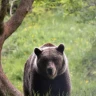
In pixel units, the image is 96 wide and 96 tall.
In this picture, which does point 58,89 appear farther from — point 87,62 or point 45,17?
point 45,17

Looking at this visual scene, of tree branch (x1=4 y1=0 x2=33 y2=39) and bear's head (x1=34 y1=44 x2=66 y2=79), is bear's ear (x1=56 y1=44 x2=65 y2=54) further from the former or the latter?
tree branch (x1=4 y1=0 x2=33 y2=39)

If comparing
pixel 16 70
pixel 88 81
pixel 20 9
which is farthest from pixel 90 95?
pixel 16 70

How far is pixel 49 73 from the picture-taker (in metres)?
6.49

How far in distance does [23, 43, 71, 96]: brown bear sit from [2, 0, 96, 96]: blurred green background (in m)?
0.34

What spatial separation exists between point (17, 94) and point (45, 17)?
9.26 m

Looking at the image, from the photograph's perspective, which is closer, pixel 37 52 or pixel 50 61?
pixel 50 61

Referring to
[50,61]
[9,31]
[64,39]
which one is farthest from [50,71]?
[64,39]

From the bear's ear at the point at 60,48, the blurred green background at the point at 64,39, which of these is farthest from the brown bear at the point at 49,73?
the blurred green background at the point at 64,39

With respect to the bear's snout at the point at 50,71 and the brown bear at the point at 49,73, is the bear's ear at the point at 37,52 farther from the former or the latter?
the bear's snout at the point at 50,71

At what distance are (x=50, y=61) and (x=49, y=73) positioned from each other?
214mm

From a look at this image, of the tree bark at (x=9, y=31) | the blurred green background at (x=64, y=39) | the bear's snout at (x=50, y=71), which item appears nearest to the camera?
the bear's snout at (x=50, y=71)

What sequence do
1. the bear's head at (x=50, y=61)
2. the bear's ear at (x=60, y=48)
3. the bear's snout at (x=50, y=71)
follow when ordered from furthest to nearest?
the bear's ear at (x=60, y=48) → the bear's head at (x=50, y=61) → the bear's snout at (x=50, y=71)

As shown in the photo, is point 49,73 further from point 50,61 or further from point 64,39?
point 64,39

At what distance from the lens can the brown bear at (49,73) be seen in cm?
663
